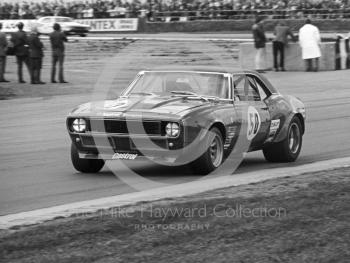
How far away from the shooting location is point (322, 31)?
4775cm

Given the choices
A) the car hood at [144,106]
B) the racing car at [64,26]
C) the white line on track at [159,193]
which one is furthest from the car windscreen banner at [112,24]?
the car hood at [144,106]

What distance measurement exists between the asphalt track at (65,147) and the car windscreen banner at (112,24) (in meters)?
28.4

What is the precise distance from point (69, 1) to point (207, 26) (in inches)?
510

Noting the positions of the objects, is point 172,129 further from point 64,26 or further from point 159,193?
point 64,26

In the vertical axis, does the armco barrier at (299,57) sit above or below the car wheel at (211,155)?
below

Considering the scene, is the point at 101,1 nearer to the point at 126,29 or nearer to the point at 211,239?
the point at 126,29

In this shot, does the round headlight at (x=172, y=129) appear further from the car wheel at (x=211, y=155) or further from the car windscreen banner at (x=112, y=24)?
the car windscreen banner at (x=112, y=24)

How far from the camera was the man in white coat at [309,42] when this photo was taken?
27.2 metres

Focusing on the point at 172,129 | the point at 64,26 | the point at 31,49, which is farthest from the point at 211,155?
the point at 64,26

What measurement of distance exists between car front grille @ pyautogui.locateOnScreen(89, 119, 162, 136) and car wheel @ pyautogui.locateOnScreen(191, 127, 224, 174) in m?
0.59

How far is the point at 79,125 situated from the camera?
371 inches

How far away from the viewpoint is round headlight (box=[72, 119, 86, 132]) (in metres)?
9.39

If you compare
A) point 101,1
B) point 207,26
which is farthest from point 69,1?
point 207,26

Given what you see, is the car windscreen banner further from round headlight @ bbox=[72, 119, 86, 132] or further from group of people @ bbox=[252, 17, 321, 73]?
round headlight @ bbox=[72, 119, 86, 132]
